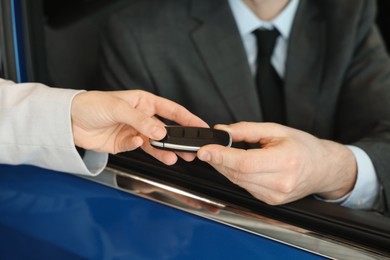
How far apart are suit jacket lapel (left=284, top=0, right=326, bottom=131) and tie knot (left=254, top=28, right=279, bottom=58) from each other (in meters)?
0.05

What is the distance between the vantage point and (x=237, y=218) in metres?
0.81

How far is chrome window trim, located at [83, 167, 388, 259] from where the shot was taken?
2.49 ft

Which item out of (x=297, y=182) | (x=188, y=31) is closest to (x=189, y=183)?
(x=297, y=182)

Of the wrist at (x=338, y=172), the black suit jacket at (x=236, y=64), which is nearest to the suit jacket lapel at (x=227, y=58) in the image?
the black suit jacket at (x=236, y=64)

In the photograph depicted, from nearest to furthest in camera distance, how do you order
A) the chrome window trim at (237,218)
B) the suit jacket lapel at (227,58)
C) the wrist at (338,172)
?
the chrome window trim at (237,218) → the wrist at (338,172) → the suit jacket lapel at (227,58)

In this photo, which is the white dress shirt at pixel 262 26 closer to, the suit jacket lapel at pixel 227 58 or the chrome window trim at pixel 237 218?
the suit jacket lapel at pixel 227 58

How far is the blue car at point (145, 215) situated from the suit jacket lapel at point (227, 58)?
380 millimetres

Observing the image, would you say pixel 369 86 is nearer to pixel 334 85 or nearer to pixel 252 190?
pixel 334 85

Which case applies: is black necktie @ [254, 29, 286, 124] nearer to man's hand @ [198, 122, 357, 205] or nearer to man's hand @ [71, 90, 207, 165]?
man's hand @ [198, 122, 357, 205]

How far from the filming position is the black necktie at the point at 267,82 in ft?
4.33

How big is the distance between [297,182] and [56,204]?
0.46 metres

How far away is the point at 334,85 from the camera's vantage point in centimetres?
128

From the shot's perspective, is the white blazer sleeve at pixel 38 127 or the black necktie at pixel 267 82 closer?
the white blazer sleeve at pixel 38 127

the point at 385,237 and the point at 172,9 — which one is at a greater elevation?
the point at 172,9
